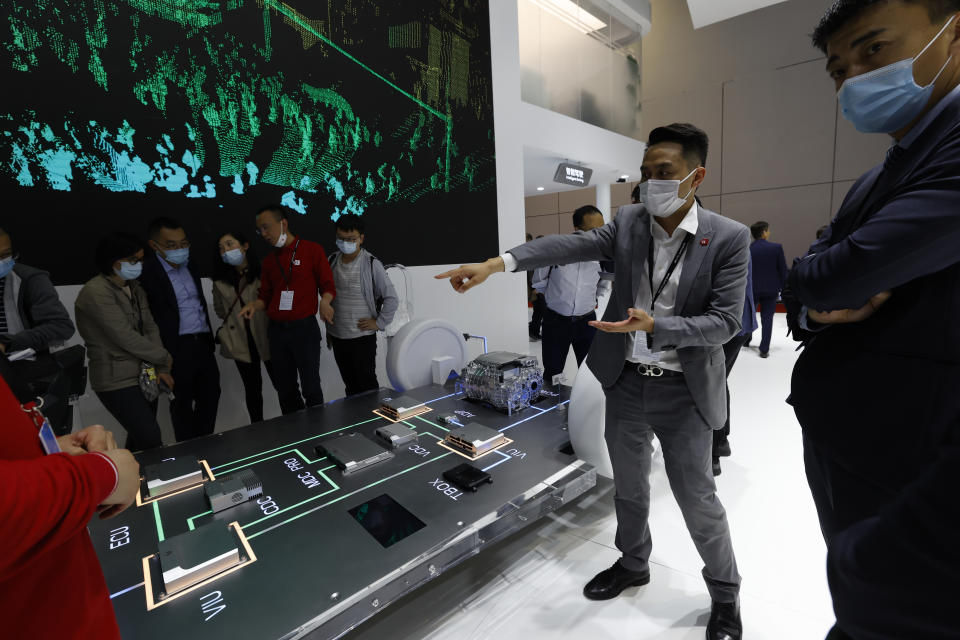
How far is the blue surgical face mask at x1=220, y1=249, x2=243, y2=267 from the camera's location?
321 centimetres

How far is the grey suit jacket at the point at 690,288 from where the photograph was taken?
Answer: 4.44ft

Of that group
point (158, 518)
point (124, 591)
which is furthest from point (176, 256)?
point (124, 591)

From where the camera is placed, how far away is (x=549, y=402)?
2.89 metres

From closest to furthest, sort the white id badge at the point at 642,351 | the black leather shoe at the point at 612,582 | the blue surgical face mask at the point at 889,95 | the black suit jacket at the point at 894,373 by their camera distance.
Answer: the black suit jacket at the point at 894,373 < the blue surgical face mask at the point at 889,95 < the white id badge at the point at 642,351 < the black leather shoe at the point at 612,582

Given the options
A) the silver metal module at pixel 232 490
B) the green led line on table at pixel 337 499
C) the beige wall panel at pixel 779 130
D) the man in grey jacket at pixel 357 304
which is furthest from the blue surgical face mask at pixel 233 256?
the beige wall panel at pixel 779 130

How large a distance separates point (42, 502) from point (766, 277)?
659 centimetres

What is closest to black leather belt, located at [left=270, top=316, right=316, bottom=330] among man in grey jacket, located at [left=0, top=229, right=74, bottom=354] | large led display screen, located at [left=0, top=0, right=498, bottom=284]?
large led display screen, located at [left=0, top=0, right=498, bottom=284]

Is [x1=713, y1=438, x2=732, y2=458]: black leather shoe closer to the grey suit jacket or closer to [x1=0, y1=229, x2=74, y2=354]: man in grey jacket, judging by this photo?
the grey suit jacket

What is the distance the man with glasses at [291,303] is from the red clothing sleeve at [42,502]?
257 cm

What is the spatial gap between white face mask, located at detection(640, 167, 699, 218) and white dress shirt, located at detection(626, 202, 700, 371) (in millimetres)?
64

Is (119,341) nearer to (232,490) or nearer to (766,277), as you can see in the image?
(232,490)

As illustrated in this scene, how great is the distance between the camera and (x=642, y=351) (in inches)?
56.9

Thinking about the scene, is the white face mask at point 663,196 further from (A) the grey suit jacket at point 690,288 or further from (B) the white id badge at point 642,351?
(B) the white id badge at point 642,351

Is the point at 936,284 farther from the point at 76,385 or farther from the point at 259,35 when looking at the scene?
the point at 259,35
